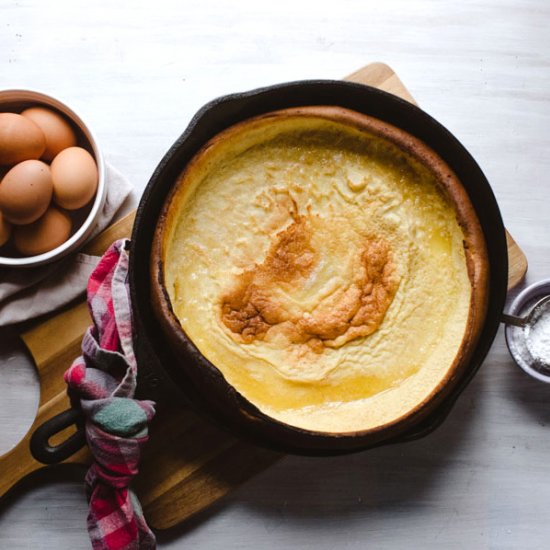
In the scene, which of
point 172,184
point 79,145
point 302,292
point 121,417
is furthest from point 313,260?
point 79,145

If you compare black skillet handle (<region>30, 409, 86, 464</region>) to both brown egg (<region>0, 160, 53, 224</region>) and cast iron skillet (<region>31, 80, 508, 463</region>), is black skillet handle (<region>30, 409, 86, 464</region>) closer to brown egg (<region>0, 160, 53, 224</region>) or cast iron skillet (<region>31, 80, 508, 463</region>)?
cast iron skillet (<region>31, 80, 508, 463</region>)

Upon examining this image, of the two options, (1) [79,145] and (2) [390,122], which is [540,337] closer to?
(2) [390,122]

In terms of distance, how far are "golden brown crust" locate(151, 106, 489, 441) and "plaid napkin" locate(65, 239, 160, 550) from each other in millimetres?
182

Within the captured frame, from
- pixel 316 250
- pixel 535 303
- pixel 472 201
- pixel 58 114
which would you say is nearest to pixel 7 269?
pixel 58 114

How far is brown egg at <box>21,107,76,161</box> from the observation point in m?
1.40

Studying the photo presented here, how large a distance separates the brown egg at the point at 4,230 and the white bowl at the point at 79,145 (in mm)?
40

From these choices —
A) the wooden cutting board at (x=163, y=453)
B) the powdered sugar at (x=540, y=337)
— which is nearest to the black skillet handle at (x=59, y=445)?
the wooden cutting board at (x=163, y=453)

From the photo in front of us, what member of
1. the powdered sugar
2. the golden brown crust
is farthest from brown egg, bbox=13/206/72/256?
the powdered sugar

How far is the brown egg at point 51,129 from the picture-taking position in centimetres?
140

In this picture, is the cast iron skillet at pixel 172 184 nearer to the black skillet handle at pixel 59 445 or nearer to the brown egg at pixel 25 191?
the black skillet handle at pixel 59 445

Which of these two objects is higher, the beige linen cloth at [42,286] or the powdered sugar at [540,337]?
the beige linen cloth at [42,286]

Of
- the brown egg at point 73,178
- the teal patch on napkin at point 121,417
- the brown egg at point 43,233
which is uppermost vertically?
the brown egg at point 73,178

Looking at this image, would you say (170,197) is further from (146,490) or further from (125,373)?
(146,490)

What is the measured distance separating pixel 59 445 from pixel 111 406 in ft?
0.42
